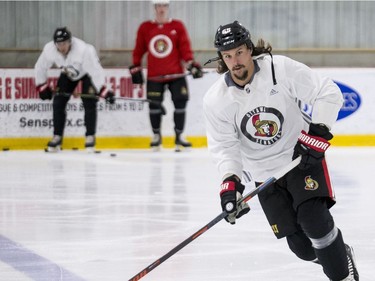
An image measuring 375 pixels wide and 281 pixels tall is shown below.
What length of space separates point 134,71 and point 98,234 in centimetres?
465

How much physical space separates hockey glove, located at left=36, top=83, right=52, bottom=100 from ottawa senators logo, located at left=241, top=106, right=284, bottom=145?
5.80 metres

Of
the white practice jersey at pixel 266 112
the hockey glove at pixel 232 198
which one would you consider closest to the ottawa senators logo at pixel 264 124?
the white practice jersey at pixel 266 112

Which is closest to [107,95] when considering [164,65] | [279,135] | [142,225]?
[164,65]

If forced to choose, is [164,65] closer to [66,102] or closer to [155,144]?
[155,144]

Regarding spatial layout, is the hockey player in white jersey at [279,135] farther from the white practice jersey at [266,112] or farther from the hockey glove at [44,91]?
the hockey glove at [44,91]

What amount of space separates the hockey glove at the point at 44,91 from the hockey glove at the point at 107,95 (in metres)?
0.46

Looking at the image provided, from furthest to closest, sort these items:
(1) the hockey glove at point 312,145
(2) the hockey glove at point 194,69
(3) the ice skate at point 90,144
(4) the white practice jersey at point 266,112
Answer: (2) the hockey glove at point 194,69 → (3) the ice skate at point 90,144 → (4) the white practice jersey at point 266,112 → (1) the hockey glove at point 312,145

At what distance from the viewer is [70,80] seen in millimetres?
9078

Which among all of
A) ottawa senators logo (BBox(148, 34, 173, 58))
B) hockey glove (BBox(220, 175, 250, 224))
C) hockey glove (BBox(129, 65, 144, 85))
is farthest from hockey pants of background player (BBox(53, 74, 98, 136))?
hockey glove (BBox(220, 175, 250, 224))

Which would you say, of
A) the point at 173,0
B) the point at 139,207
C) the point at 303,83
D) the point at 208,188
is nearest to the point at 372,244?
the point at 303,83

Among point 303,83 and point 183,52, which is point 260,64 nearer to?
point 303,83

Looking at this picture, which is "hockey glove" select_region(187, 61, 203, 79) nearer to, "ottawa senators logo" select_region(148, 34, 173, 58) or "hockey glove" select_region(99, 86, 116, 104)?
"ottawa senators logo" select_region(148, 34, 173, 58)

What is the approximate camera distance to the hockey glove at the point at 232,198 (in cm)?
320

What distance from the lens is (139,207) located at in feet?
18.0
